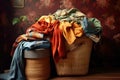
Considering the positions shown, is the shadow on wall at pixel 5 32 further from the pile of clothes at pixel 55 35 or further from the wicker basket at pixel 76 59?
the wicker basket at pixel 76 59

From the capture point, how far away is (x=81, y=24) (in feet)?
8.58

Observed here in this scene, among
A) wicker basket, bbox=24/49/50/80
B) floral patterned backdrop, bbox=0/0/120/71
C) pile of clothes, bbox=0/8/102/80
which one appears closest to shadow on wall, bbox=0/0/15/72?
floral patterned backdrop, bbox=0/0/120/71

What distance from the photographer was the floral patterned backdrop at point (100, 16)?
3055 millimetres

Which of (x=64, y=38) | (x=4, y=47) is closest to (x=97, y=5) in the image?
(x=64, y=38)

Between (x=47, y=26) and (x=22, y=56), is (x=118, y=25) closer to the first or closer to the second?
(x=47, y=26)

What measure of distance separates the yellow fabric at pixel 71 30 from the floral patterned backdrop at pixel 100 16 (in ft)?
1.90

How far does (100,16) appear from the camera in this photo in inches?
121

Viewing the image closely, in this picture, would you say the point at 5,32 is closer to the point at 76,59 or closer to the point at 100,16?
the point at 76,59

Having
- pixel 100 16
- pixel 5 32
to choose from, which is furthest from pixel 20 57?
pixel 100 16

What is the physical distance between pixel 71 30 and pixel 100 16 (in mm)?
710

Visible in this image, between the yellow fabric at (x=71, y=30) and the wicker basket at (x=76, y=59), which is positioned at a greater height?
the yellow fabric at (x=71, y=30)

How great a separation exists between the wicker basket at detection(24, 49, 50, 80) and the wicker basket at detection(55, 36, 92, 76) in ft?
0.70

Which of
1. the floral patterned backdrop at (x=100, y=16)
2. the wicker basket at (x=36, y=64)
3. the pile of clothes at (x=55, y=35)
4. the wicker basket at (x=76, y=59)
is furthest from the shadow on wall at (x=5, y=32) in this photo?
the wicker basket at (x=76, y=59)

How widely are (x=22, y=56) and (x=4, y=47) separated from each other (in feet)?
2.36
